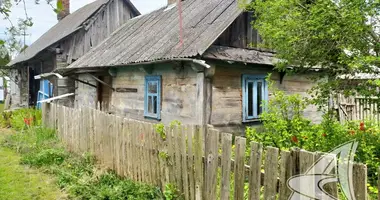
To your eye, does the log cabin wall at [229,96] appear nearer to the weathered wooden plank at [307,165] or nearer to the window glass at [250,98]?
the window glass at [250,98]

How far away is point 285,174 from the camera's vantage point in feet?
8.64

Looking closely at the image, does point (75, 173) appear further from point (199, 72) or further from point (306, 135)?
point (306, 135)

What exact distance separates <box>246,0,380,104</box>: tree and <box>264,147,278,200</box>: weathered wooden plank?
73.0 inches

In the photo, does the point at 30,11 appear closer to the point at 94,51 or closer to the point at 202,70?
the point at 202,70

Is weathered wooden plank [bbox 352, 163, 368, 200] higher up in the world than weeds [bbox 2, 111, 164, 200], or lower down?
higher up

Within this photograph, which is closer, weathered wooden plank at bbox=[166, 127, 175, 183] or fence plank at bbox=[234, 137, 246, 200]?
fence plank at bbox=[234, 137, 246, 200]

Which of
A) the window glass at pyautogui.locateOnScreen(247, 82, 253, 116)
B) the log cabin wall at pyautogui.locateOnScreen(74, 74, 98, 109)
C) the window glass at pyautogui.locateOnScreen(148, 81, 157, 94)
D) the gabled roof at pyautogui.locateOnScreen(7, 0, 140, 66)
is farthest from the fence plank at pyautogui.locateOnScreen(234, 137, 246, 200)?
the gabled roof at pyautogui.locateOnScreen(7, 0, 140, 66)

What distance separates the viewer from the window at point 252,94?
798 centimetres

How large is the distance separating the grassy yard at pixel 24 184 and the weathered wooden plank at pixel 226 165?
8.90ft

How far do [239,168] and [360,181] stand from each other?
123cm

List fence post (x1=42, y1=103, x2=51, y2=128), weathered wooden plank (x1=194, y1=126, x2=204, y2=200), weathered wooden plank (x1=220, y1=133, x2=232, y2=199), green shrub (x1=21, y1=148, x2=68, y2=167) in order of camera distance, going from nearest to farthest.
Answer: weathered wooden plank (x1=220, y1=133, x2=232, y2=199)
weathered wooden plank (x1=194, y1=126, x2=204, y2=200)
green shrub (x1=21, y1=148, x2=68, y2=167)
fence post (x1=42, y1=103, x2=51, y2=128)

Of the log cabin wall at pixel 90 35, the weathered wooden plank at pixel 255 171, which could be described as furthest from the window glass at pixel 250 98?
the log cabin wall at pixel 90 35

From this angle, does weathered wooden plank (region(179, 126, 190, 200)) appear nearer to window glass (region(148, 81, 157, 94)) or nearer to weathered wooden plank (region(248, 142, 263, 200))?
weathered wooden plank (region(248, 142, 263, 200))

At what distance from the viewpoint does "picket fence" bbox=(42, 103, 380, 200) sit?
2.67m
